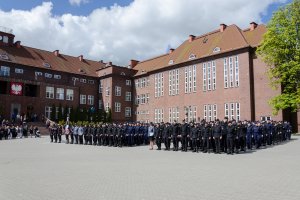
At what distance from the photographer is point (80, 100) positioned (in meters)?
59.0

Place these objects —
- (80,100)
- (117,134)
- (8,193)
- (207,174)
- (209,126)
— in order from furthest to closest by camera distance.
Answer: (80,100), (117,134), (209,126), (207,174), (8,193)

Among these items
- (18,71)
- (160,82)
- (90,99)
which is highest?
(18,71)

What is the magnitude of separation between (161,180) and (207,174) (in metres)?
1.79

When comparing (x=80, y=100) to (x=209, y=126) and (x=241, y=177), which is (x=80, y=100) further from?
(x=241, y=177)

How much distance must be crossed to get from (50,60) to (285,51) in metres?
39.2

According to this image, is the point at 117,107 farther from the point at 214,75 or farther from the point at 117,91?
the point at 214,75

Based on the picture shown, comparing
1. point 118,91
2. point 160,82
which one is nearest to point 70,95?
point 118,91

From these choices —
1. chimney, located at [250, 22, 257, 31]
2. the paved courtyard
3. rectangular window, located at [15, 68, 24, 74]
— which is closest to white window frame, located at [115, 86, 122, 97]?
rectangular window, located at [15, 68, 24, 74]

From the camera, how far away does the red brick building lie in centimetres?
4028

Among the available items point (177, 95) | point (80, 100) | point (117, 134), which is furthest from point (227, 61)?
point (80, 100)

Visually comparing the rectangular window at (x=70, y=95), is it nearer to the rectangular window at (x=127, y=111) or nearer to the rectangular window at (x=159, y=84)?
the rectangular window at (x=127, y=111)

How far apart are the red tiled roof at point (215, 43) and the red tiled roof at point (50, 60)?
42.7 ft

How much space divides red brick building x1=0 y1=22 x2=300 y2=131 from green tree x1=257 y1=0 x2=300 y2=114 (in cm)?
411

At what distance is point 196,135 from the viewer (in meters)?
19.9
